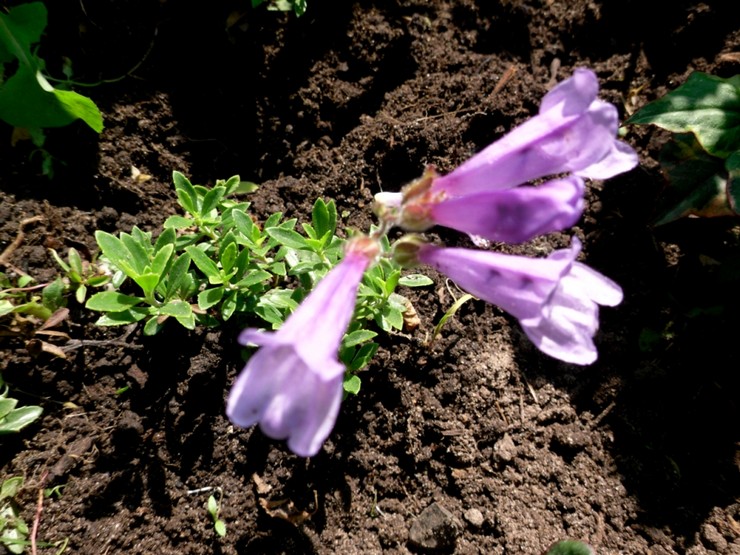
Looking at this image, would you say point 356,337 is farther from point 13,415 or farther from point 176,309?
point 13,415

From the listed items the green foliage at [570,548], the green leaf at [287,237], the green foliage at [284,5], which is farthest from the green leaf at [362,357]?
the green foliage at [284,5]

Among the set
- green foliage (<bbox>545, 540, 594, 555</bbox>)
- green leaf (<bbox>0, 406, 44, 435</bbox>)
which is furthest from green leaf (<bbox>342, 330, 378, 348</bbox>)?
green leaf (<bbox>0, 406, 44, 435</bbox>)

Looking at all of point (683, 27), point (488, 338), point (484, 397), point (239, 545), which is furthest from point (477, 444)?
point (683, 27)

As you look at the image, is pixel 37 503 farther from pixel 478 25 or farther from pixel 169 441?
pixel 478 25

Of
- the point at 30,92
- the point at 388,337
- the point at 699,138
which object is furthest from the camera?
the point at 388,337

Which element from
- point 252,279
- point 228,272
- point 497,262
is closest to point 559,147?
point 497,262

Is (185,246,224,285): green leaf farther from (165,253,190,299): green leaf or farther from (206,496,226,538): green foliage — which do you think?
(206,496,226,538): green foliage
